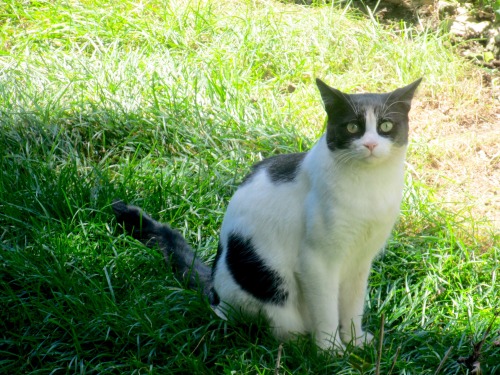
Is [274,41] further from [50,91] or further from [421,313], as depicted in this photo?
[421,313]

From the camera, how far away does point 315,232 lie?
2.66 m

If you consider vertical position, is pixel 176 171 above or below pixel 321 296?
A: below

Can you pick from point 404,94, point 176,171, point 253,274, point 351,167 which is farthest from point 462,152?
point 253,274

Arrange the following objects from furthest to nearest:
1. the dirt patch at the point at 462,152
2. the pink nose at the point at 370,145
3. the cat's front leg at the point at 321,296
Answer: the dirt patch at the point at 462,152 → the cat's front leg at the point at 321,296 → the pink nose at the point at 370,145

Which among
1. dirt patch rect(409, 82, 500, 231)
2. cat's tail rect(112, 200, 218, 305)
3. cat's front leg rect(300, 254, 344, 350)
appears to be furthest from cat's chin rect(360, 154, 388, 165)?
dirt patch rect(409, 82, 500, 231)

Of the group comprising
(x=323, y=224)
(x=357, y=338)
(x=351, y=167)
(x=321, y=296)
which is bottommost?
(x=357, y=338)

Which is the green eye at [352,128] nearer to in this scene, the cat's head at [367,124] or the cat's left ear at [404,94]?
the cat's head at [367,124]

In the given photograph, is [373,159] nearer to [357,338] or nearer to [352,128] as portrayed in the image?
[352,128]

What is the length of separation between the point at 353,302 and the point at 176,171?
→ 140cm

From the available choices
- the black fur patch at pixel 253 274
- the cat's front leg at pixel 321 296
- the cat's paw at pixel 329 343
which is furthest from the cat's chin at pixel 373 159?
the cat's paw at pixel 329 343

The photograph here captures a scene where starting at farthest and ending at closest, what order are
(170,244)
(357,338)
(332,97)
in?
(170,244)
(357,338)
(332,97)

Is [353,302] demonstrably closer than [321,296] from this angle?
No

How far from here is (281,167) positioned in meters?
2.87

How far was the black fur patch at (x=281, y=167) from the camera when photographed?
2814 mm
